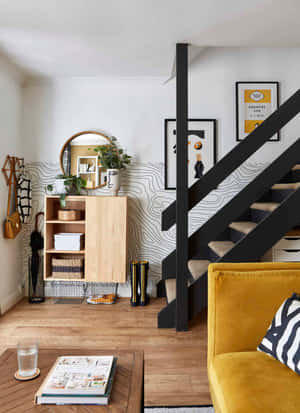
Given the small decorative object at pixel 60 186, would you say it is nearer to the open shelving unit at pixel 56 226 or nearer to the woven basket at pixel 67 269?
the open shelving unit at pixel 56 226

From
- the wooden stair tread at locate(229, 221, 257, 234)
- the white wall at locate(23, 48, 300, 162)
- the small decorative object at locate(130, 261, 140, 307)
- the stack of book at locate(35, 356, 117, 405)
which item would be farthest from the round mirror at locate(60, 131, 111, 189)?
the stack of book at locate(35, 356, 117, 405)

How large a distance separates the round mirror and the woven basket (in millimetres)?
864

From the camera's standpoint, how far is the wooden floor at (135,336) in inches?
78.6

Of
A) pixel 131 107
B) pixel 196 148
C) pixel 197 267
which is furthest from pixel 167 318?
pixel 131 107

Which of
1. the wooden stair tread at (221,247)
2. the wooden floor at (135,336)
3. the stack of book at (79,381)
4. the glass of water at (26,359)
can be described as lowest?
the wooden floor at (135,336)

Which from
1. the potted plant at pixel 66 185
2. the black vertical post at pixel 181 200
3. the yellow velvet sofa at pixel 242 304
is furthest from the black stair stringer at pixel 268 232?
the potted plant at pixel 66 185

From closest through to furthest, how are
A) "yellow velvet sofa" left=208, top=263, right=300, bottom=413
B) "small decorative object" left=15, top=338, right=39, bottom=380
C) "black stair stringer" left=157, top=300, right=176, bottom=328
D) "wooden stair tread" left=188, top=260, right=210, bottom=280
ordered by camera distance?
1. "small decorative object" left=15, top=338, right=39, bottom=380
2. "yellow velvet sofa" left=208, top=263, right=300, bottom=413
3. "black stair stringer" left=157, top=300, right=176, bottom=328
4. "wooden stair tread" left=188, top=260, right=210, bottom=280

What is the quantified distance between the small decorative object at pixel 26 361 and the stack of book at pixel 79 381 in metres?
0.07

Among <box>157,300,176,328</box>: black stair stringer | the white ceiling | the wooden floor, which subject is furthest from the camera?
<box>157,300,176,328</box>: black stair stringer

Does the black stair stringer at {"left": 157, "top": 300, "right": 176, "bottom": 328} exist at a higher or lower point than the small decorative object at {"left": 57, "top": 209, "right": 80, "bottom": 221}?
lower

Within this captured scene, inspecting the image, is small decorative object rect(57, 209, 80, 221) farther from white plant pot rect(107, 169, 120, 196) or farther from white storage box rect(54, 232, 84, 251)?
white plant pot rect(107, 169, 120, 196)

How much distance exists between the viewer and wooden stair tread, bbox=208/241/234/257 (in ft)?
9.70

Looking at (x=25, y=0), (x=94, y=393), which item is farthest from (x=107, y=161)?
(x=94, y=393)

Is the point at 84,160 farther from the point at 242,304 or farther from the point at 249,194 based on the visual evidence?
the point at 242,304
